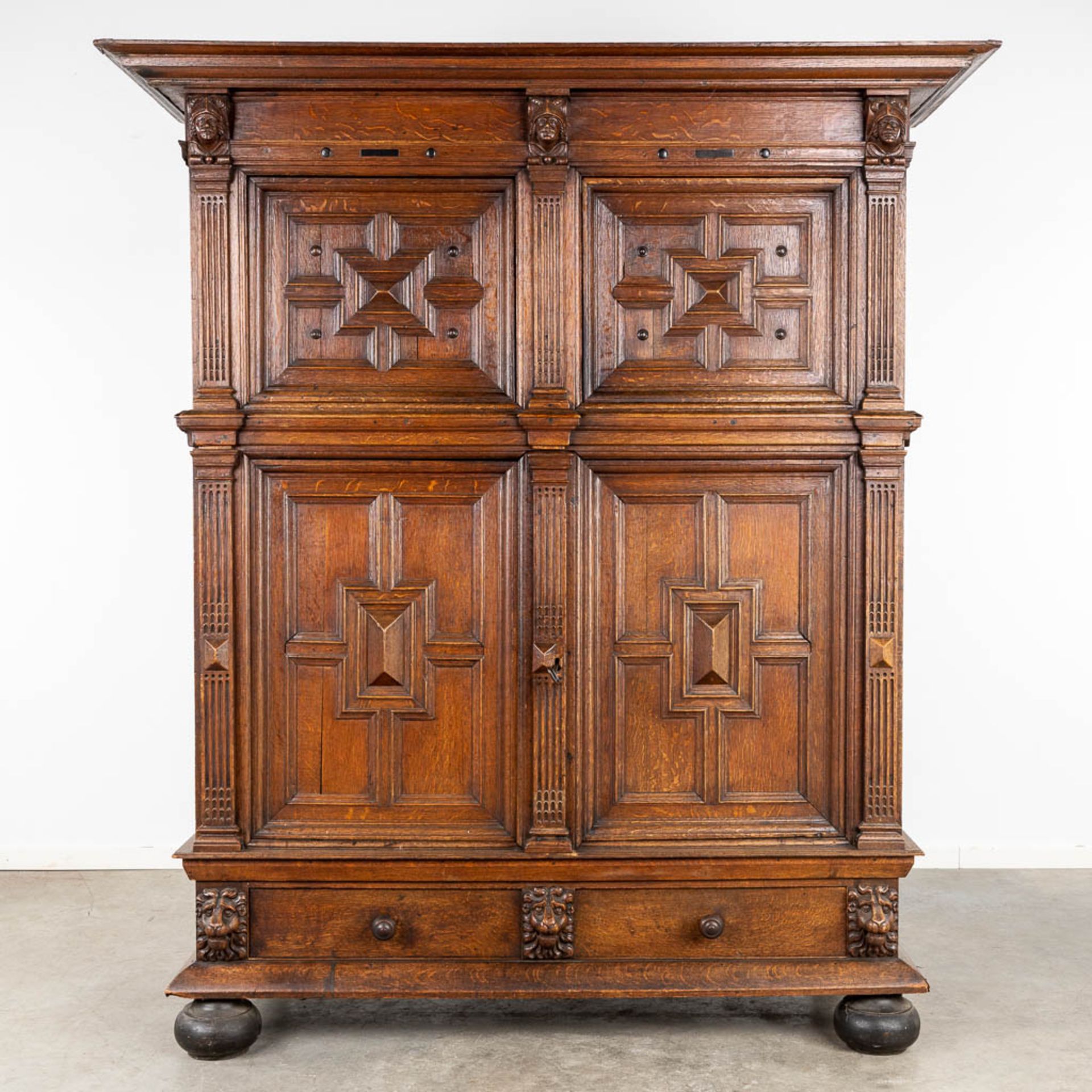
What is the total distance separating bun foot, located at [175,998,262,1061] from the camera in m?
3.29

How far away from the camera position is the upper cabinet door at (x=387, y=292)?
3350 mm

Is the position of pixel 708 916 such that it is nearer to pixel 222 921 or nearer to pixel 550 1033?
pixel 550 1033

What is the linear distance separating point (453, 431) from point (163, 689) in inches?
89.8

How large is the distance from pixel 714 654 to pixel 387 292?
1.32 m

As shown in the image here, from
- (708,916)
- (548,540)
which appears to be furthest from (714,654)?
(708,916)

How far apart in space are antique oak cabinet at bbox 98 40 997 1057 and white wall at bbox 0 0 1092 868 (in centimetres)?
173

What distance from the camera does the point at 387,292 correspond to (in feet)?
11.1

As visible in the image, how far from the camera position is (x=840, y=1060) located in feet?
10.8

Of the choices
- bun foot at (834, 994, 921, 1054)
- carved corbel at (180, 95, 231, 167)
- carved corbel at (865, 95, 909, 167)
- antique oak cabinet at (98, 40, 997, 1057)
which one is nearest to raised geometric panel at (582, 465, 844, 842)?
antique oak cabinet at (98, 40, 997, 1057)

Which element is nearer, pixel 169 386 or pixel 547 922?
pixel 547 922

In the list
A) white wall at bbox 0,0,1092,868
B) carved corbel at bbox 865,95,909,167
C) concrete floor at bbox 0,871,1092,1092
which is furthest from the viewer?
white wall at bbox 0,0,1092,868

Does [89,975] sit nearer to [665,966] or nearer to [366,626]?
[366,626]

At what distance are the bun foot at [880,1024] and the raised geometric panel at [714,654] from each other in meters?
0.48

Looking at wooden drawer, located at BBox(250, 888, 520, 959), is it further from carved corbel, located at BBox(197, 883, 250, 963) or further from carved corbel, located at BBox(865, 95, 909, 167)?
carved corbel, located at BBox(865, 95, 909, 167)
